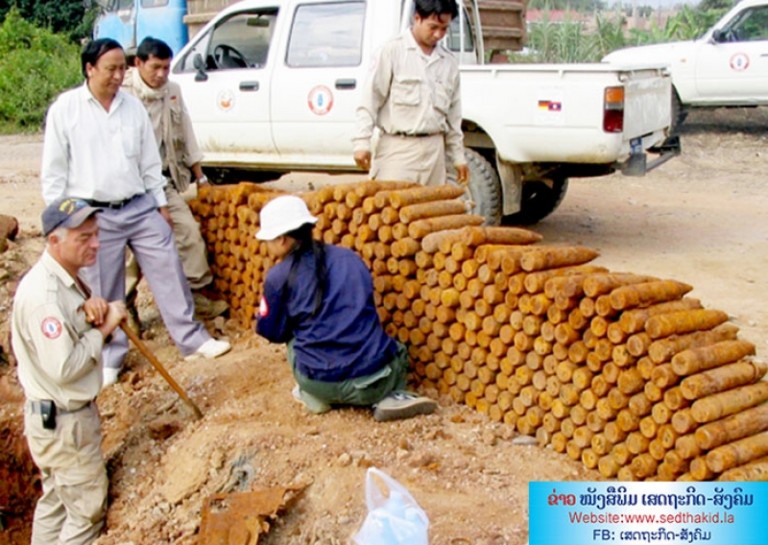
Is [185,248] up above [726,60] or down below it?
below

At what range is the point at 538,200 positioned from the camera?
9.20 metres

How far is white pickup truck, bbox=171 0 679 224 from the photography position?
23.7ft

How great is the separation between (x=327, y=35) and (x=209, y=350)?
3.57m

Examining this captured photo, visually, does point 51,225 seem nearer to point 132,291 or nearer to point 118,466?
point 118,466

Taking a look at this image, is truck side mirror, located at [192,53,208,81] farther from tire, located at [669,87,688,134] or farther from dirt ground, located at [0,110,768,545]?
tire, located at [669,87,688,134]

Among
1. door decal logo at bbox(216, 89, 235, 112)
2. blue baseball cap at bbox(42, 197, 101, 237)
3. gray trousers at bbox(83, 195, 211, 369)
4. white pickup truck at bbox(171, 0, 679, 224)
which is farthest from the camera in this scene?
door decal logo at bbox(216, 89, 235, 112)

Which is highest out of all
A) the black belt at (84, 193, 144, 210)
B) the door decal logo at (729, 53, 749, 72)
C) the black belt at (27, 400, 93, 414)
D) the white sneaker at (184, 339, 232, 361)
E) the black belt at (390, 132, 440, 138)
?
the door decal logo at (729, 53, 749, 72)

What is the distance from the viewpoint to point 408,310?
16.6 ft

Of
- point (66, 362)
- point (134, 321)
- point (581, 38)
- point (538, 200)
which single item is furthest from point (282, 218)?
point (581, 38)

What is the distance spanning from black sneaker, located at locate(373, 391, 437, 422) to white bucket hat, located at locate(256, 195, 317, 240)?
1016 millimetres

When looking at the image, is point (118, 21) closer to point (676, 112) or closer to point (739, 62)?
point (676, 112)

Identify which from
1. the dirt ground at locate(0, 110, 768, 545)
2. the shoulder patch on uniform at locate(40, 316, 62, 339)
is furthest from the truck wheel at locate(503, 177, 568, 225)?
the shoulder patch on uniform at locate(40, 316, 62, 339)

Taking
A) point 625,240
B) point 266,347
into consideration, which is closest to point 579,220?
point 625,240

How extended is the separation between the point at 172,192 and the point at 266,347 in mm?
1282
